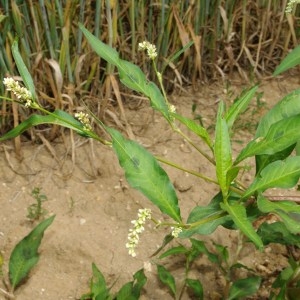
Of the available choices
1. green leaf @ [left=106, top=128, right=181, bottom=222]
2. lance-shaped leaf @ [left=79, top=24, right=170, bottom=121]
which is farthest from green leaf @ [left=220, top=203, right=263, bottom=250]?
lance-shaped leaf @ [left=79, top=24, right=170, bottom=121]

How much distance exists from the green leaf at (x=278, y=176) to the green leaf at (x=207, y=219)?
0.08 meters

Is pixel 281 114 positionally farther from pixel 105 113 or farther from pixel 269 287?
pixel 105 113

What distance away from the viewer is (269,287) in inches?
64.6

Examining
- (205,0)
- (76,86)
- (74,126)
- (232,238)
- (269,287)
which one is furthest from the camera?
(205,0)

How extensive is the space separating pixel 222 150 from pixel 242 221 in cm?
13

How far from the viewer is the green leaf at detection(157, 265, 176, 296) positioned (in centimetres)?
156

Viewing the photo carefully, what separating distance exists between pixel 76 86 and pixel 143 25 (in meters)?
0.37

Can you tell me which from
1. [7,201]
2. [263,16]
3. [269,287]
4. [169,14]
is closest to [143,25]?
[169,14]

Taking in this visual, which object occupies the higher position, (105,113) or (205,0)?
(205,0)

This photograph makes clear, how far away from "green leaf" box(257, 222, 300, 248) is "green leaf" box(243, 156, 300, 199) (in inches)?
18.9

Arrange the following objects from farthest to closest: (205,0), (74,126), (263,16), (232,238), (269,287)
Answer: (263,16) < (205,0) < (232,238) < (269,287) < (74,126)

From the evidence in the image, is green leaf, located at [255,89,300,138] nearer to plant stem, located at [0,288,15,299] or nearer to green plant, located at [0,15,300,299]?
green plant, located at [0,15,300,299]

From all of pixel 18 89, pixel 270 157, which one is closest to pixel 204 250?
pixel 270 157

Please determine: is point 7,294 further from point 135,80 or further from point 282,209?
point 282,209
